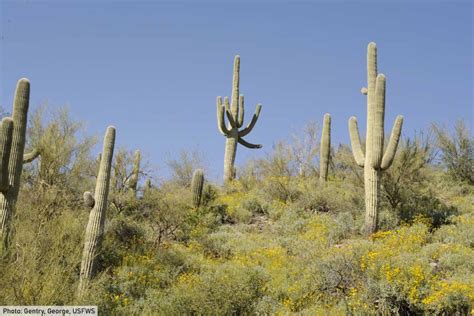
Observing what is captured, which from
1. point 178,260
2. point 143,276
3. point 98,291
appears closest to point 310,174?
point 178,260

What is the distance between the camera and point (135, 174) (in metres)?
16.7

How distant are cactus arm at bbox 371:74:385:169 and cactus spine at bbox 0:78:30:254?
818 centimetres

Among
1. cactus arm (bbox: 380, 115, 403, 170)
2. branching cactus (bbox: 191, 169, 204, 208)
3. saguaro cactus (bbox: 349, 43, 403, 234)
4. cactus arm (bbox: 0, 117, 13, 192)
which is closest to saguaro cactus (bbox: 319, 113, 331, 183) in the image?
saguaro cactus (bbox: 349, 43, 403, 234)

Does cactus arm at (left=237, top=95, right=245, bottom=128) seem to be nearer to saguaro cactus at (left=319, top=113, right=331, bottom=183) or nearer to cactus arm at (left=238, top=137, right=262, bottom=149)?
cactus arm at (left=238, top=137, right=262, bottom=149)

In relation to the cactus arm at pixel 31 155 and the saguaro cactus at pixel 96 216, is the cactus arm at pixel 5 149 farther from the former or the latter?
the cactus arm at pixel 31 155

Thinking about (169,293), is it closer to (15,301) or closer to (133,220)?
(15,301)

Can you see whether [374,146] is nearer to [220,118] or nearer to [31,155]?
[220,118]

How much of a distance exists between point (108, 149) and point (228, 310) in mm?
4188

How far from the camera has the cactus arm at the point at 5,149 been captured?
1003cm

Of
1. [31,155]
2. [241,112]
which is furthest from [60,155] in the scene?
[241,112]

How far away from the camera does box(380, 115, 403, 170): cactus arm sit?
13.3m

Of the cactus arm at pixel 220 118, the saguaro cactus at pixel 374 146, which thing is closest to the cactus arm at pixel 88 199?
the saguaro cactus at pixel 374 146

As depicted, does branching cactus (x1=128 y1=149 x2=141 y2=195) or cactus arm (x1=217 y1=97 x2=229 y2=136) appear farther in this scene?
cactus arm (x1=217 y1=97 x2=229 y2=136)

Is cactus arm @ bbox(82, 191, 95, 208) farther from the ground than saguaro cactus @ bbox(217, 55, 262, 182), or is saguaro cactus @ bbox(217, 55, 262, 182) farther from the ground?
saguaro cactus @ bbox(217, 55, 262, 182)
